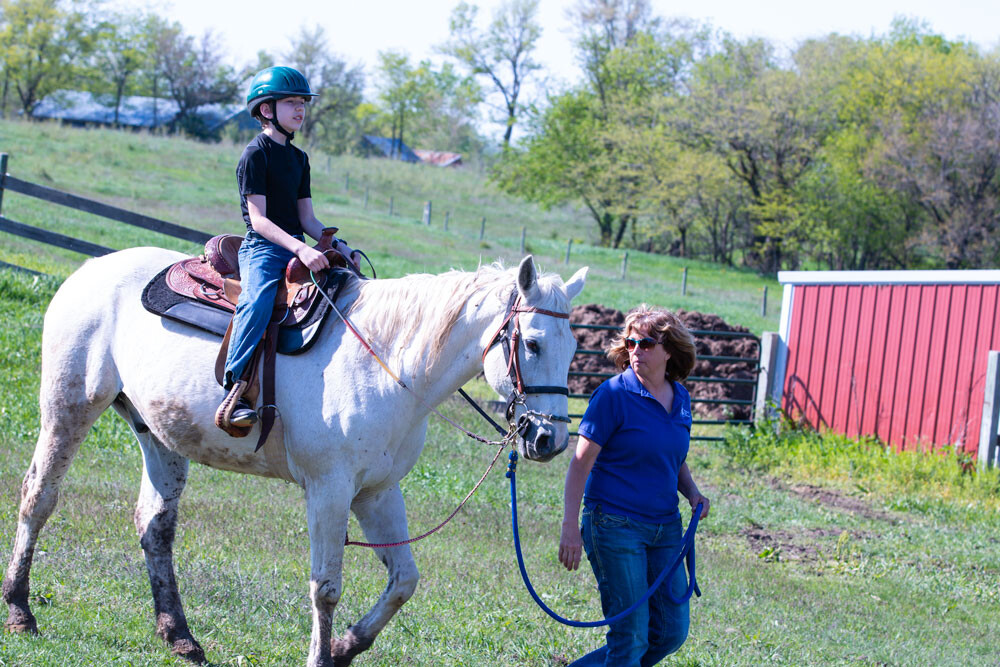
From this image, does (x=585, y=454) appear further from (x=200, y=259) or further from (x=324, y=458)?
(x=200, y=259)

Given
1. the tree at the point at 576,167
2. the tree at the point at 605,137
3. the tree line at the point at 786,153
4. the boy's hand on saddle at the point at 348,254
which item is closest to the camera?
the boy's hand on saddle at the point at 348,254

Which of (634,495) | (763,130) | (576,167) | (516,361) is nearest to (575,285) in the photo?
(516,361)

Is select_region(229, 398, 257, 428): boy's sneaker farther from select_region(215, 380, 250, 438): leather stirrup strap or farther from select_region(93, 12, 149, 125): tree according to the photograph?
select_region(93, 12, 149, 125): tree

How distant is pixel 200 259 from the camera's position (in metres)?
5.02

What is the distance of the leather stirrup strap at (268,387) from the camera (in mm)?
4199

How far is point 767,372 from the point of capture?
12.4 meters

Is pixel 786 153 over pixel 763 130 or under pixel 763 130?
under

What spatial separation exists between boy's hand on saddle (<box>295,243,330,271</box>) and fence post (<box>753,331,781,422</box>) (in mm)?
9247

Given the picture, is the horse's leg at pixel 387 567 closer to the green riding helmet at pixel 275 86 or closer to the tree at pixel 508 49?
the green riding helmet at pixel 275 86

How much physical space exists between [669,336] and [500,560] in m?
3.25

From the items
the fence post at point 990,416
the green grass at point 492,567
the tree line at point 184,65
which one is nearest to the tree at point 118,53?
the tree line at point 184,65

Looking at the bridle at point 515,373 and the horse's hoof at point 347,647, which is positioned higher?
the bridle at point 515,373

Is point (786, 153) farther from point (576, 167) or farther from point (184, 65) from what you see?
point (184, 65)

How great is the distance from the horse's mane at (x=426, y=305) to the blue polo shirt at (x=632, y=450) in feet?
1.77
